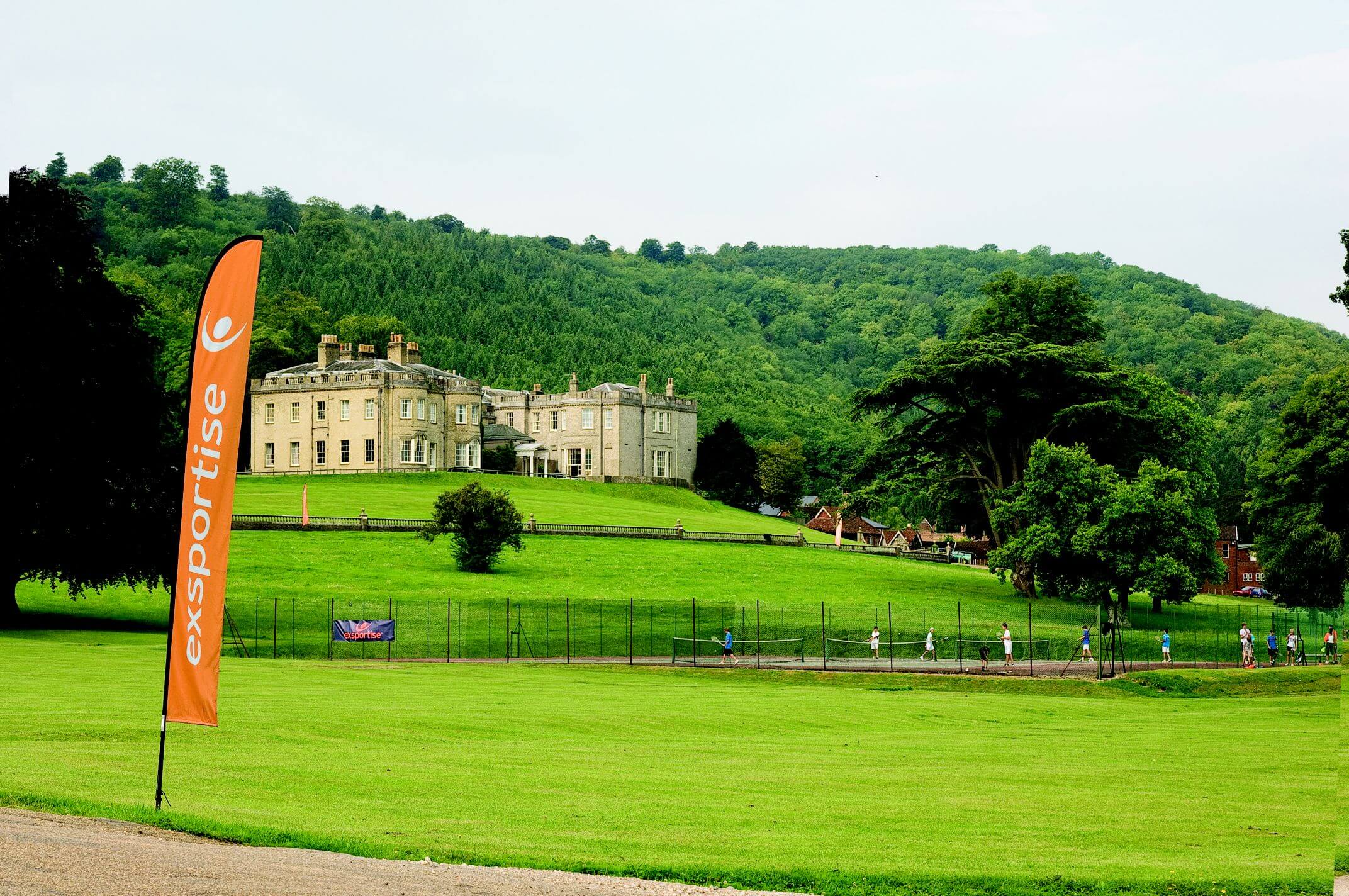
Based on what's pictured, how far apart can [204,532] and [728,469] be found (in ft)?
359

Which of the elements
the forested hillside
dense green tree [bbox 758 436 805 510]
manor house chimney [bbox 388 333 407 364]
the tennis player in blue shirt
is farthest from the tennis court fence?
dense green tree [bbox 758 436 805 510]

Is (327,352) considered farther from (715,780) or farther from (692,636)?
(715,780)

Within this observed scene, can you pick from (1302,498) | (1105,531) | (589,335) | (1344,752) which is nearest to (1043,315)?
(1302,498)

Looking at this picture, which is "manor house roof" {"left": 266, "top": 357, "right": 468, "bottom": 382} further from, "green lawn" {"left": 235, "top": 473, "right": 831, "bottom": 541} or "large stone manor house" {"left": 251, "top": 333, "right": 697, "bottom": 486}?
"green lawn" {"left": 235, "top": 473, "right": 831, "bottom": 541}

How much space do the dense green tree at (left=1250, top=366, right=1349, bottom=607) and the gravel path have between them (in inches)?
1120

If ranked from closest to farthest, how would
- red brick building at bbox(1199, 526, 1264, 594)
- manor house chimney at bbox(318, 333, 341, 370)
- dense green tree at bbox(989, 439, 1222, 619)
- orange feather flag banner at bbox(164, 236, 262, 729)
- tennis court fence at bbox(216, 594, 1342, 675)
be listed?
orange feather flag banner at bbox(164, 236, 262, 729)
tennis court fence at bbox(216, 594, 1342, 675)
dense green tree at bbox(989, 439, 1222, 619)
red brick building at bbox(1199, 526, 1264, 594)
manor house chimney at bbox(318, 333, 341, 370)

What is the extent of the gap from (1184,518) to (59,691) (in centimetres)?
4476

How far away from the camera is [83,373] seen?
4847cm

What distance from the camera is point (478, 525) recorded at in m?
68.3

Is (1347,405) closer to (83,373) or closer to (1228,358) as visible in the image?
(83,373)

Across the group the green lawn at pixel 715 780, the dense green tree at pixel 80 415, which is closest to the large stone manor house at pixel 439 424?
the dense green tree at pixel 80 415

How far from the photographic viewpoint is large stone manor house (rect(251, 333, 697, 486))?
4299 inches

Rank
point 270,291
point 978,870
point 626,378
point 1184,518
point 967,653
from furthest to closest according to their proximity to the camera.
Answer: point 270,291
point 626,378
point 1184,518
point 967,653
point 978,870

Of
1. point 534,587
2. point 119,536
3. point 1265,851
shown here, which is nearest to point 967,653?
point 534,587
